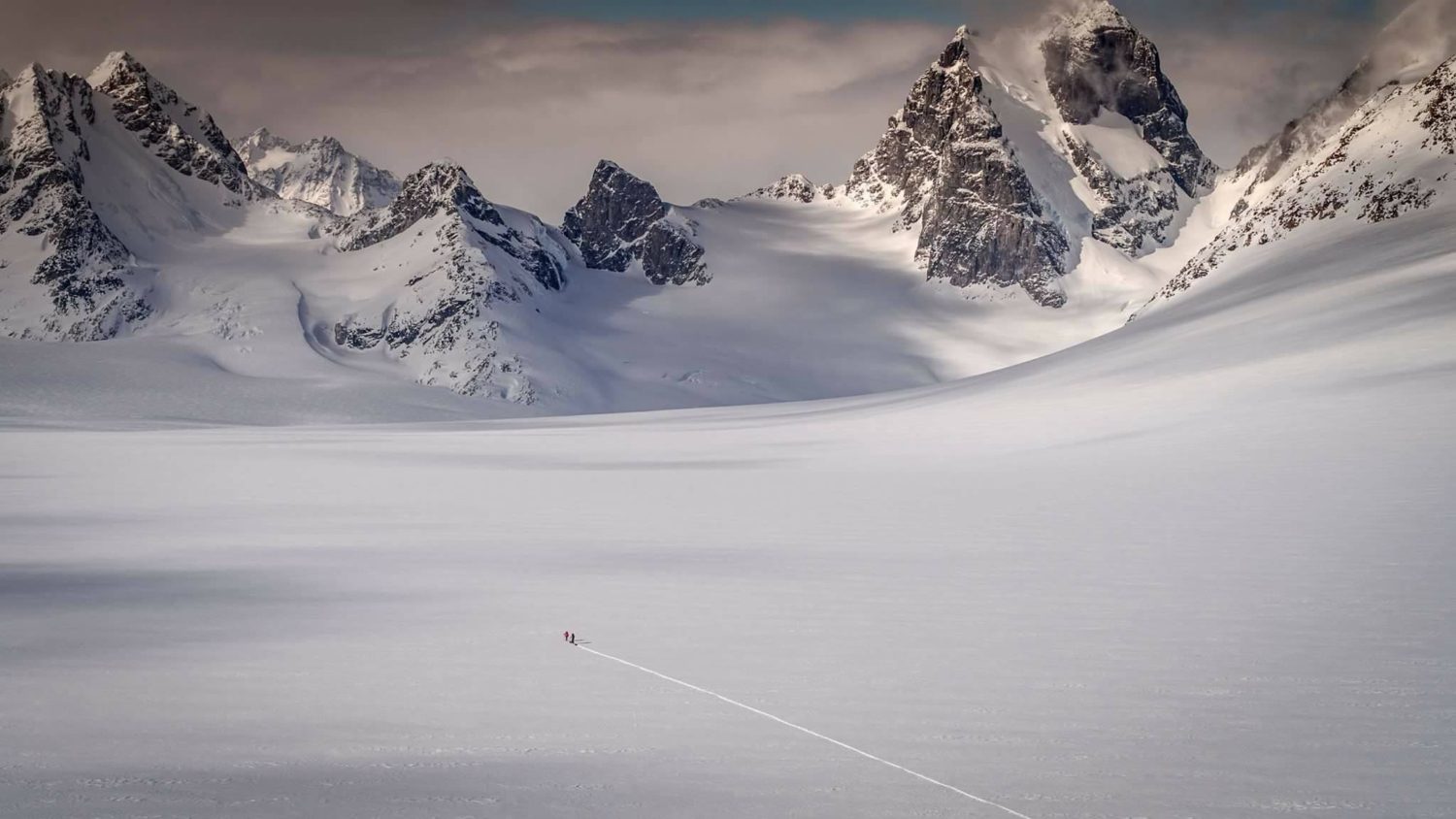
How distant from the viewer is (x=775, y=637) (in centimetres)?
1373

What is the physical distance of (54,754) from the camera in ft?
30.0

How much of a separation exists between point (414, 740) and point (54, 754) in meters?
2.45

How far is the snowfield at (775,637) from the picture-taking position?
8719mm

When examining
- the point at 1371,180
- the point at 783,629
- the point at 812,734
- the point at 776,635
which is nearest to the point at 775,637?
the point at 776,635

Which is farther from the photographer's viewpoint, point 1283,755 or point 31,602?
point 31,602

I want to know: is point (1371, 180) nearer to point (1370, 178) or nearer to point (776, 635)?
point (1370, 178)

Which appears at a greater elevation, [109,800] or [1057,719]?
[1057,719]

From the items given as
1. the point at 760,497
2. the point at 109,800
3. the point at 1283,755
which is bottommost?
the point at 109,800

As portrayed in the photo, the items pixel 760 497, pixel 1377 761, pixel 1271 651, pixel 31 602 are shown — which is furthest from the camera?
pixel 760 497

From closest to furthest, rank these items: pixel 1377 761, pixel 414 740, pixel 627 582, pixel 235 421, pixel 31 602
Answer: pixel 1377 761 < pixel 414 740 < pixel 31 602 < pixel 627 582 < pixel 235 421

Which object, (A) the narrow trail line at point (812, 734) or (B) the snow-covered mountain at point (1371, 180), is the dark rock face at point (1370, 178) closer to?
(B) the snow-covered mountain at point (1371, 180)

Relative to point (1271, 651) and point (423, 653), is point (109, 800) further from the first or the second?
point (1271, 651)

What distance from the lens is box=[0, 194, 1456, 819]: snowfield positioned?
8719 millimetres

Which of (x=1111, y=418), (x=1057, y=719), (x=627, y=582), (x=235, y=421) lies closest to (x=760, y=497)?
(x=627, y=582)
